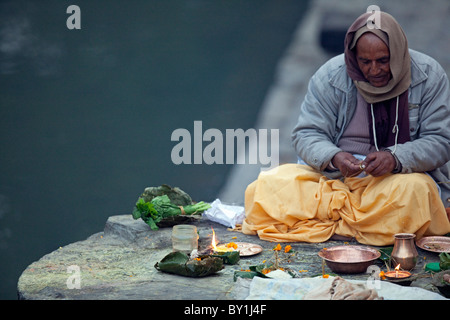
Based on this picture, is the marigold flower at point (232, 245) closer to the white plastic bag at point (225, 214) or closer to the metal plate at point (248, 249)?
the metal plate at point (248, 249)

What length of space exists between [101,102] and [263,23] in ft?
5.19

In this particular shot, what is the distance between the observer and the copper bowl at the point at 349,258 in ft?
12.4

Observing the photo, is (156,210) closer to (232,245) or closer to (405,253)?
(232,245)

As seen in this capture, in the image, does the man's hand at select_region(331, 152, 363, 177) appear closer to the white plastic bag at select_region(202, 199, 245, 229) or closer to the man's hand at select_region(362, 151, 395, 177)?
the man's hand at select_region(362, 151, 395, 177)

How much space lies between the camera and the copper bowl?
12.4ft

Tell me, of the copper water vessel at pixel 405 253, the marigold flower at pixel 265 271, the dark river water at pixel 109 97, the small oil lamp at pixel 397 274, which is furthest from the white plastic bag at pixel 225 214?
the small oil lamp at pixel 397 274

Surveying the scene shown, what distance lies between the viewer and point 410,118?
4719 mm

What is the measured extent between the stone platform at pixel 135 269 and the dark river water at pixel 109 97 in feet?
2.13

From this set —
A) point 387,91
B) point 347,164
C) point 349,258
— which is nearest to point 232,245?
point 349,258

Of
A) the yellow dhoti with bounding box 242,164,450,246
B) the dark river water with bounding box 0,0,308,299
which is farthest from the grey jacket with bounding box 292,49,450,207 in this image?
the dark river water with bounding box 0,0,308,299

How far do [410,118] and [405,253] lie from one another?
1261 mm

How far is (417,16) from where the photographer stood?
18.5ft
